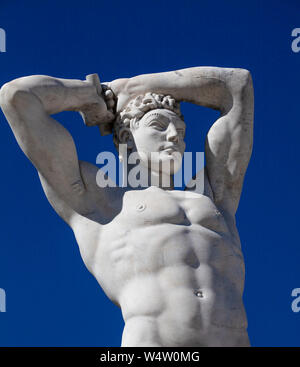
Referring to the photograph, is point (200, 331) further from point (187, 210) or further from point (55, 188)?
point (55, 188)

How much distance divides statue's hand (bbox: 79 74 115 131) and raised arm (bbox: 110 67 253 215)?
159mm

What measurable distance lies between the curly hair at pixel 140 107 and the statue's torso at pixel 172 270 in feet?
4.16

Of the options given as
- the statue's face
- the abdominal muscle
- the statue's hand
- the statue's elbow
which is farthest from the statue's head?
the statue's elbow

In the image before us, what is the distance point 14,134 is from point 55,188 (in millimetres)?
982

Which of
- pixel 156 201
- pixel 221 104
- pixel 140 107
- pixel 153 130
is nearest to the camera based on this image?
pixel 156 201

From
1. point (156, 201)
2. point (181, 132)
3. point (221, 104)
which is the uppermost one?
point (221, 104)

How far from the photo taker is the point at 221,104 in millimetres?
14836

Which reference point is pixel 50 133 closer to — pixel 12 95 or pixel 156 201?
pixel 12 95

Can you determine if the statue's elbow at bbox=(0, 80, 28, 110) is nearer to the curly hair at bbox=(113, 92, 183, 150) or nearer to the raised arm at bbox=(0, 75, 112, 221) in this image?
the raised arm at bbox=(0, 75, 112, 221)

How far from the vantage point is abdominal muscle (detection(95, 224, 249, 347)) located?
1255 cm

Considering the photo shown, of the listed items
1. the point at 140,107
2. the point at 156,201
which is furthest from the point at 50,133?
the point at 156,201

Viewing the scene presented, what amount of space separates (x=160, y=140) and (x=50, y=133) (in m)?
1.70

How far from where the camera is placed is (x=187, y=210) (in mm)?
13508
